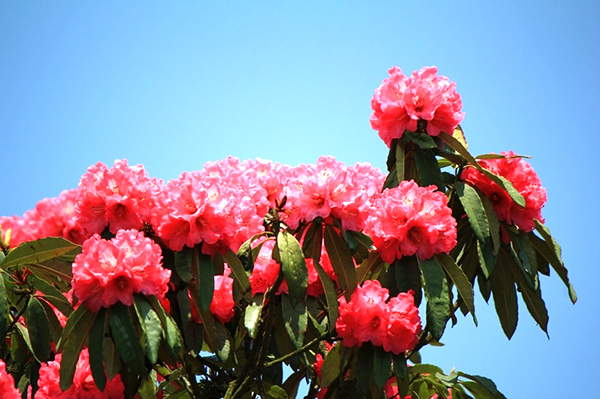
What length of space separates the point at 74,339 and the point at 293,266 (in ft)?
2.53

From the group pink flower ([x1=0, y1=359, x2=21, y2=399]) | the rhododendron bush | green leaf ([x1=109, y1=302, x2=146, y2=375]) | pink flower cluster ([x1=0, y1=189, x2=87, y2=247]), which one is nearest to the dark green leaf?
the rhododendron bush

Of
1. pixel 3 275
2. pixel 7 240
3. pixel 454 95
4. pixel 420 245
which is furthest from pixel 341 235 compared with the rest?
pixel 7 240

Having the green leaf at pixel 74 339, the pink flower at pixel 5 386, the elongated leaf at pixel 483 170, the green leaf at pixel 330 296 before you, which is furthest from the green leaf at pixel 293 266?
the pink flower at pixel 5 386

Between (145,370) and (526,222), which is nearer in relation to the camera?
(145,370)

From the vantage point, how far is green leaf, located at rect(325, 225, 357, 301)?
2.90 metres

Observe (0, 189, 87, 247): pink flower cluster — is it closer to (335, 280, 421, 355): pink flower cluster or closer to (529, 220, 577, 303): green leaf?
(335, 280, 421, 355): pink flower cluster

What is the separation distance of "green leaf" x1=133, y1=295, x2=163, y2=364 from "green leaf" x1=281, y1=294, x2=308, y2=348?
511mm

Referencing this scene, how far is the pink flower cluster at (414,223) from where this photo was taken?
2.82 meters

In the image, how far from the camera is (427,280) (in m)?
2.78

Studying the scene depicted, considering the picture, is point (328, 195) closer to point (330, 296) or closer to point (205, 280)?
point (330, 296)

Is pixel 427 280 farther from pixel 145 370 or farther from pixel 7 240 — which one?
pixel 7 240

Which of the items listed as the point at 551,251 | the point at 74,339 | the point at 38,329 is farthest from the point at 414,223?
the point at 38,329

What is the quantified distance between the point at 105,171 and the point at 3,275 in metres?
0.53

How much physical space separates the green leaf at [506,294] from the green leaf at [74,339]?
170cm
